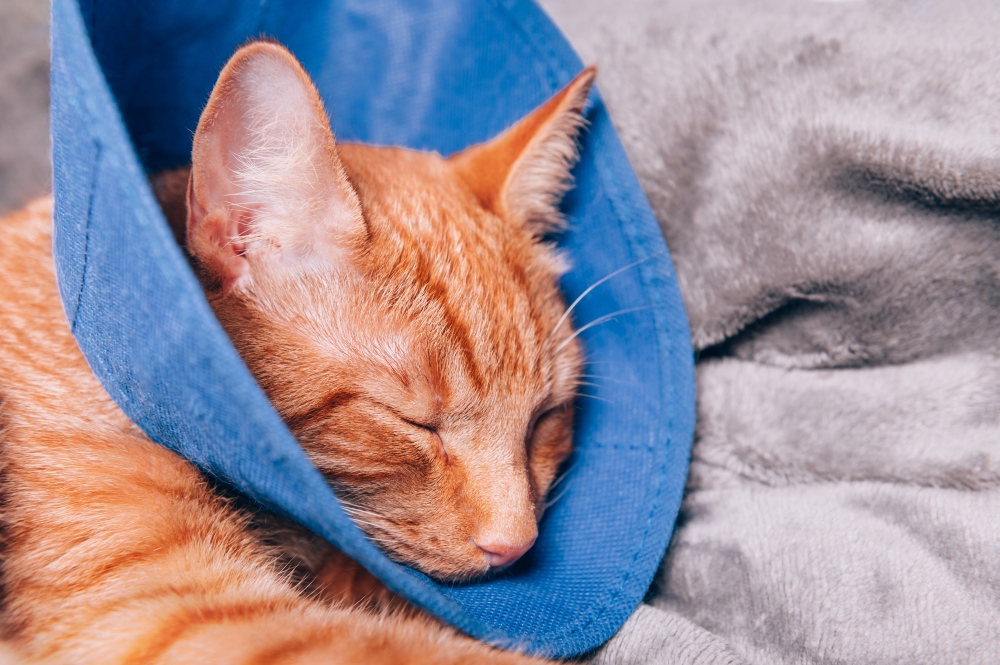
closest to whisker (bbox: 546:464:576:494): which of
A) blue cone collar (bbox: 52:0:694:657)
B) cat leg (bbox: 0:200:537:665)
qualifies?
blue cone collar (bbox: 52:0:694:657)

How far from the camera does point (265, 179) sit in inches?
37.0

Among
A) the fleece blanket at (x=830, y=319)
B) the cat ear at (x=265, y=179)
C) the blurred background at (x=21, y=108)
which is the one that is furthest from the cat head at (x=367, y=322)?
the blurred background at (x=21, y=108)

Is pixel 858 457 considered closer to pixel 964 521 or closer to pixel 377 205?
pixel 964 521

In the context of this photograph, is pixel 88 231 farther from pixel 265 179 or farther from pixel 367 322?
pixel 367 322

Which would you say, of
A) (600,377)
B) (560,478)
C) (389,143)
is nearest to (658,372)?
(600,377)

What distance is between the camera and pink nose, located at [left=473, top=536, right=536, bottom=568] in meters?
1.00

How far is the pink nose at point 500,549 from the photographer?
100 cm

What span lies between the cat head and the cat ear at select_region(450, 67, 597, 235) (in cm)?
5

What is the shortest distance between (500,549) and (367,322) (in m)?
0.38

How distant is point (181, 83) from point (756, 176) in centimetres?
107

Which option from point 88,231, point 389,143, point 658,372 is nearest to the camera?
point 88,231

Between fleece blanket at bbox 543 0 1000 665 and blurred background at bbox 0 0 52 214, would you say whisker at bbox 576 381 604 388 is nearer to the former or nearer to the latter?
fleece blanket at bbox 543 0 1000 665

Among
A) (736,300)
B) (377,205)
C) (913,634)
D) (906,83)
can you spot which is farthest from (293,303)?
(906,83)

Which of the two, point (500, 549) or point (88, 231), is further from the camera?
point (500, 549)
